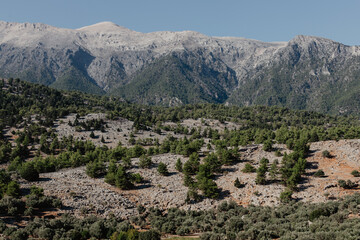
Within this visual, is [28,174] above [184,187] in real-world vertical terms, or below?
above

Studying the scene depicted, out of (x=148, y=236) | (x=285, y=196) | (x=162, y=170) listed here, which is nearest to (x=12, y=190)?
(x=148, y=236)

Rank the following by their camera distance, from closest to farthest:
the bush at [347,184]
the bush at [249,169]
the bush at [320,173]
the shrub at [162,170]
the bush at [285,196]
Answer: the bush at [285,196] < the bush at [347,184] < the bush at [320,173] < the bush at [249,169] < the shrub at [162,170]

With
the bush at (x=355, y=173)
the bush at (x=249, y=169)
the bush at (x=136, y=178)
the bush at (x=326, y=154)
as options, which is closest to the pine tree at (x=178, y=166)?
the bush at (x=136, y=178)

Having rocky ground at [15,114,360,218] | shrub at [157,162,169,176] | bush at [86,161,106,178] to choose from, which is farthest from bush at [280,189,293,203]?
bush at [86,161,106,178]

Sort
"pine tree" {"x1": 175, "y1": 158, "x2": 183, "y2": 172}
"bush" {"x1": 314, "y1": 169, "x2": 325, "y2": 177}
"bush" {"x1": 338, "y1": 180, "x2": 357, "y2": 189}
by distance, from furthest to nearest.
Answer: "pine tree" {"x1": 175, "y1": 158, "x2": 183, "y2": 172}
"bush" {"x1": 314, "y1": 169, "x2": 325, "y2": 177}
"bush" {"x1": 338, "y1": 180, "x2": 357, "y2": 189}

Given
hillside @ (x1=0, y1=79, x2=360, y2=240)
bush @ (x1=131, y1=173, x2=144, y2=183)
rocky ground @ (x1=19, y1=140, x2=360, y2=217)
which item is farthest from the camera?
bush @ (x1=131, y1=173, x2=144, y2=183)

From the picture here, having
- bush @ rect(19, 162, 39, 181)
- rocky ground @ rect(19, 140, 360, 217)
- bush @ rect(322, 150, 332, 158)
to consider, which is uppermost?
bush @ rect(322, 150, 332, 158)

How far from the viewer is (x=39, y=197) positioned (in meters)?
41.7

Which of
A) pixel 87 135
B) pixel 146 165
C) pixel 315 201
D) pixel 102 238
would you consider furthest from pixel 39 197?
pixel 87 135

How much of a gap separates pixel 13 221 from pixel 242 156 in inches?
2064

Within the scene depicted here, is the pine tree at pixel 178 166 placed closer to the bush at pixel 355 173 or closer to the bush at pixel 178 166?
the bush at pixel 178 166

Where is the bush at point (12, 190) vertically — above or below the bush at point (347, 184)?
above

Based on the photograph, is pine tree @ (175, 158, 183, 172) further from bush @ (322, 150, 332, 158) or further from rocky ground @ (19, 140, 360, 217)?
bush @ (322, 150, 332, 158)

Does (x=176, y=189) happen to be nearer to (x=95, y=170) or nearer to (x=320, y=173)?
(x=95, y=170)
